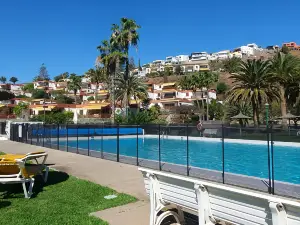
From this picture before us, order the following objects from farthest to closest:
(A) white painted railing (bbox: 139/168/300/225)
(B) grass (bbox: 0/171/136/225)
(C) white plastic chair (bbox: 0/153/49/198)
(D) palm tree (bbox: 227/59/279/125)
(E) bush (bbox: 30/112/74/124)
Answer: (E) bush (bbox: 30/112/74/124)
(D) palm tree (bbox: 227/59/279/125)
(C) white plastic chair (bbox: 0/153/49/198)
(B) grass (bbox: 0/171/136/225)
(A) white painted railing (bbox: 139/168/300/225)

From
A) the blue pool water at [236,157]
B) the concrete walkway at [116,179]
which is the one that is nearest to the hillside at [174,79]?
the blue pool water at [236,157]

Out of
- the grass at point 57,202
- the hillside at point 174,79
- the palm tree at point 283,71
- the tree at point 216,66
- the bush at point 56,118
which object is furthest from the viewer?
the tree at point 216,66

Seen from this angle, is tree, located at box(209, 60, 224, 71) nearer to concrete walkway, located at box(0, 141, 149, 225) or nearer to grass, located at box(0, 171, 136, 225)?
concrete walkway, located at box(0, 141, 149, 225)

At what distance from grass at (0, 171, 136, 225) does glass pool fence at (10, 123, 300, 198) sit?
3571 millimetres

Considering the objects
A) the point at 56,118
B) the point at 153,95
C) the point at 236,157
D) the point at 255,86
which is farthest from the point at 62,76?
the point at 236,157

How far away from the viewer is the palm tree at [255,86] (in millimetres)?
33969

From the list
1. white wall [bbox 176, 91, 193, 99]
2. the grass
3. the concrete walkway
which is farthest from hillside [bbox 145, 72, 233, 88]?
the grass

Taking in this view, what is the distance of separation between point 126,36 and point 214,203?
4456 cm

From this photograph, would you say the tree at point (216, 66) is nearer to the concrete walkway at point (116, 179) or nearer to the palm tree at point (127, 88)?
the palm tree at point (127, 88)

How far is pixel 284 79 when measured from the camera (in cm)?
3522

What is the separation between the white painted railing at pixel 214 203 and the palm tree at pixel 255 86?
3097 centimetres

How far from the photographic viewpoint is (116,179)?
956cm

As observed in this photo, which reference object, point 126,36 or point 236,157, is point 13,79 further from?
point 236,157

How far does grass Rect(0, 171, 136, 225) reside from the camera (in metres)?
5.62
